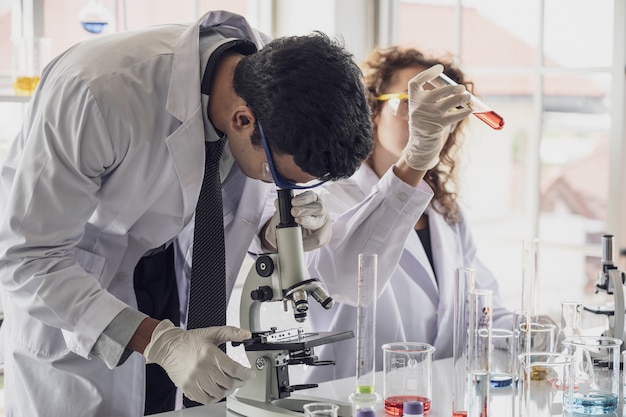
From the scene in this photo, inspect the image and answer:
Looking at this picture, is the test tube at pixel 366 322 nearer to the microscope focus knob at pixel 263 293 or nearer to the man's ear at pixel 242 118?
the microscope focus knob at pixel 263 293

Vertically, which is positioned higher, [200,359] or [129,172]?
[129,172]

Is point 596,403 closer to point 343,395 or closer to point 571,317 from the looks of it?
point 571,317

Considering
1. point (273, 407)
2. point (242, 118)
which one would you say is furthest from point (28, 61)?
point (273, 407)

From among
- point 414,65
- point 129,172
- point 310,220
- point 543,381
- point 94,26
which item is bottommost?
point 543,381

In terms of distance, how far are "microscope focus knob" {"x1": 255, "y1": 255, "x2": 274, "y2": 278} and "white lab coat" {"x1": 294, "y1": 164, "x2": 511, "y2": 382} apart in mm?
518

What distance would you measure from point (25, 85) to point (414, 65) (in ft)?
4.11

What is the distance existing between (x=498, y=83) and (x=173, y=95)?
2.14 meters

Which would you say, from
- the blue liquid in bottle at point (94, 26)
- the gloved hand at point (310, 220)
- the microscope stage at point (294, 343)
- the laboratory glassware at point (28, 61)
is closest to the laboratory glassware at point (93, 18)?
the blue liquid in bottle at point (94, 26)

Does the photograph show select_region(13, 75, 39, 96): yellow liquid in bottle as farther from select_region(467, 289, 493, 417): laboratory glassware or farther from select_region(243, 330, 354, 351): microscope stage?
select_region(467, 289, 493, 417): laboratory glassware

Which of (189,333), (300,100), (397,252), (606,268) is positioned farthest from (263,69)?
(606,268)

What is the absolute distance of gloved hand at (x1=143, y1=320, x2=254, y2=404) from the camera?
1662 millimetres

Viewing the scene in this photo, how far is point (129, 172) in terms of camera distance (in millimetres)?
1823

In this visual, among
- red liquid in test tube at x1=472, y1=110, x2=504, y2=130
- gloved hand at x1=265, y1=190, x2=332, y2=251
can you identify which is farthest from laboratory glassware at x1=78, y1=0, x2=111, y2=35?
red liquid in test tube at x1=472, y1=110, x2=504, y2=130

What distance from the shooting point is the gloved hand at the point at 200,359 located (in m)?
1.66
